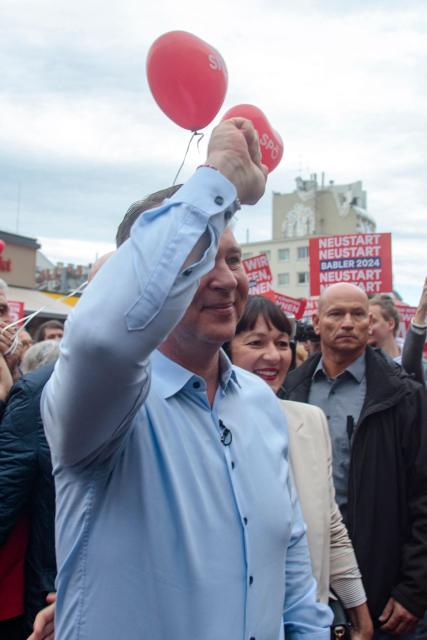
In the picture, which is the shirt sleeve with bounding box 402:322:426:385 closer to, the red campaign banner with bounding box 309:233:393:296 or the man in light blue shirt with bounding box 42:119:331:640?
the man in light blue shirt with bounding box 42:119:331:640

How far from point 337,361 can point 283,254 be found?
6231cm

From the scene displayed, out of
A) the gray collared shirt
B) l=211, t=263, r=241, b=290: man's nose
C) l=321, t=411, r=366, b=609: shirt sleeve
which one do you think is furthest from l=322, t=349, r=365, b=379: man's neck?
l=211, t=263, r=241, b=290: man's nose

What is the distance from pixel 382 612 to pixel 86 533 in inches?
80.7

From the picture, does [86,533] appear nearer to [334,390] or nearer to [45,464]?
[45,464]

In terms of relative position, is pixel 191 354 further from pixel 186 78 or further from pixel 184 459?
pixel 186 78

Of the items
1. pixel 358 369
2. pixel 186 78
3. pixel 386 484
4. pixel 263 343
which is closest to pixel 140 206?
pixel 263 343

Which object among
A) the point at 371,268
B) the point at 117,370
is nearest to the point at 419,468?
the point at 117,370

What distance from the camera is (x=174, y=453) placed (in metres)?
1.23

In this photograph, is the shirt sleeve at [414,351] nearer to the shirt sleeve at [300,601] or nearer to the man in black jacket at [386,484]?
the man in black jacket at [386,484]

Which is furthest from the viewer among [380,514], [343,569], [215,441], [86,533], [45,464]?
[380,514]

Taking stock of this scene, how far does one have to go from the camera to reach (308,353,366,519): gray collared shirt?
2920mm

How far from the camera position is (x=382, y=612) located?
2672 millimetres

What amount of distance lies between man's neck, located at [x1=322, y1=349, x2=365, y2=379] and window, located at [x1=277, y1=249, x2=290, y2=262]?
61589 mm

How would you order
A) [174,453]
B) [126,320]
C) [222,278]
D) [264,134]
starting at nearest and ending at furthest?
1. [126,320]
2. [174,453]
3. [222,278]
4. [264,134]
